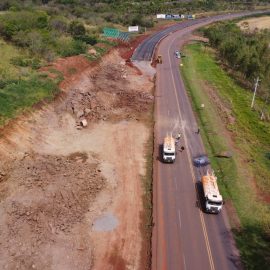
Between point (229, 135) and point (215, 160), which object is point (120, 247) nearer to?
point (215, 160)

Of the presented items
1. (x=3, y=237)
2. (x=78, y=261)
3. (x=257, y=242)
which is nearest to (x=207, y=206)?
(x=257, y=242)

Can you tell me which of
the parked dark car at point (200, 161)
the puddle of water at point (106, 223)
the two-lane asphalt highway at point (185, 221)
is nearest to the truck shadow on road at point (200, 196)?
the two-lane asphalt highway at point (185, 221)

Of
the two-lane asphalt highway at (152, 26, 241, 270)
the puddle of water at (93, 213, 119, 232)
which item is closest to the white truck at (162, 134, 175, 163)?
the two-lane asphalt highway at (152, 26, 241, 270)

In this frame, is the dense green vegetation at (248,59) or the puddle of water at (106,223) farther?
the dense green vegetation at (248,59)

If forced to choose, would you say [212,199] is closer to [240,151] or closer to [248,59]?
[240,151]

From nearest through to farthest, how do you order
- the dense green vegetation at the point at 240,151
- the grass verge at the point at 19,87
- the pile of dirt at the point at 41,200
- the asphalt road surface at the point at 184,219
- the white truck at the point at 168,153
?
the asphalt road surface at the point at 184,219, the pile of dirt at the point at 41,200, the dense green vegetation at the point at 240,151, the white truck at the point at 168,153, the grass verge at the point at 19,87

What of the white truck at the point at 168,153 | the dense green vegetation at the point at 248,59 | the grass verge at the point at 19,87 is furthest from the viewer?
the dense green vegetation at the point at 248,59

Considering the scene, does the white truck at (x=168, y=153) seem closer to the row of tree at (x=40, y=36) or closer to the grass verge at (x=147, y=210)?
the grass verge at (x=147, y=210)

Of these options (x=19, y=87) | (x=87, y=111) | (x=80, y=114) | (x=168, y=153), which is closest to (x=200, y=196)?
(x=168, y=153)
